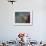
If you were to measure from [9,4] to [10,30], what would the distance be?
95 cm

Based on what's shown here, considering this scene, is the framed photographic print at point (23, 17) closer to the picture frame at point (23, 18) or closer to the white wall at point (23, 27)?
the picture frame at point (23, 18)

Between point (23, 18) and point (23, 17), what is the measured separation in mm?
37

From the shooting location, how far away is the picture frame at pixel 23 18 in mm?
4734

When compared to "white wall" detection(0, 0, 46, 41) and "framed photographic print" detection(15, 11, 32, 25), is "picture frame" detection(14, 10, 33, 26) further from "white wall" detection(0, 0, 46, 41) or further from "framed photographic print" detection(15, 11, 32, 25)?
"white wall" detection(0, 0, 46, 41)

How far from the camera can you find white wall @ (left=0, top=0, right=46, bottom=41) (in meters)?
4.73

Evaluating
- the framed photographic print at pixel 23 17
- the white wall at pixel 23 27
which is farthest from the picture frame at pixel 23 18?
the white wall at pixel 23 27

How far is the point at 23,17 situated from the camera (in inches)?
188

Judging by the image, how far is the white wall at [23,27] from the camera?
186 inches

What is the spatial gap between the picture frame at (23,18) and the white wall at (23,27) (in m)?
0.11

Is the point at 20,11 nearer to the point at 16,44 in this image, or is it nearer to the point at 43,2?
A: the point at 43,2

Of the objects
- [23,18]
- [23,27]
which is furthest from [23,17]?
[23,27]

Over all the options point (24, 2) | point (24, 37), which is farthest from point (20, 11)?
point (24, 37)

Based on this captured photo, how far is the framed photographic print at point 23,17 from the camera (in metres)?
4.73

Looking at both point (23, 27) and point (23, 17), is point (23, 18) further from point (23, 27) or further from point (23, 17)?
point (23, 27)
